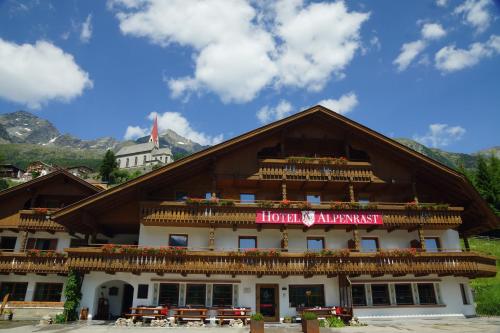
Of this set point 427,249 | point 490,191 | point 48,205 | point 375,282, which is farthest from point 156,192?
point 490,191

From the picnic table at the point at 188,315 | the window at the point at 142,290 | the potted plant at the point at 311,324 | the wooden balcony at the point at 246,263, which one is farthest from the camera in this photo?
the window at the point at 142,290

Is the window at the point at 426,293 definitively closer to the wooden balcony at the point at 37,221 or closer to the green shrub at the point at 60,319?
the green shrub at the point at 60,319

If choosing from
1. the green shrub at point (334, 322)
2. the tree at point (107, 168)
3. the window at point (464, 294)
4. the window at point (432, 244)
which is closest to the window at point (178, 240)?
the green shrub at point (334, 322)

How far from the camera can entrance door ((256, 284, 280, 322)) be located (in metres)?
21.5

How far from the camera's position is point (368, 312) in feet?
71.8

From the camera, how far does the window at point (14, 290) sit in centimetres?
2433

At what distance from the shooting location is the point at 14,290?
2442 cm

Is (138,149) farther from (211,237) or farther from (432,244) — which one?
(432,244)

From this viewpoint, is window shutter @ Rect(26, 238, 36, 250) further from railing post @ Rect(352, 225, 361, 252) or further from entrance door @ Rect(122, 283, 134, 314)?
railing post @ Rect(352, 225, 361, 252)

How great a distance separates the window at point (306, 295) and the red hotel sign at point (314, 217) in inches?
148

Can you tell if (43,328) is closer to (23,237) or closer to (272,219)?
(23,237)

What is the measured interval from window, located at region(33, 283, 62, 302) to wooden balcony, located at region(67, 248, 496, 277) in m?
5.83

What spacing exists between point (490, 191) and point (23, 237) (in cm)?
5628

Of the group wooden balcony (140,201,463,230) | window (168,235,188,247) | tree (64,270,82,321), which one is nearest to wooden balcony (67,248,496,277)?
tree (64,270,82,321)
